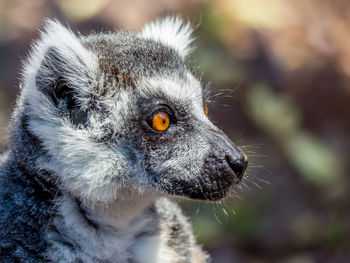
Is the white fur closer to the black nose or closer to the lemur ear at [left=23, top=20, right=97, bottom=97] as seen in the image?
the black nose

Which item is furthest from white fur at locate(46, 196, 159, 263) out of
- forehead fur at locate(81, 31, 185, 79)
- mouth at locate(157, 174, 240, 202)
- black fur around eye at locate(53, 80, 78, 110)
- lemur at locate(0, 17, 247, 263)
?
forehead fur at locate(81, 31, 185, 79)

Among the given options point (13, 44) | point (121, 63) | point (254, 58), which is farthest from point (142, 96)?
point (13, 44)

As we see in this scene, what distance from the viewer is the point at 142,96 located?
3955 millimetres

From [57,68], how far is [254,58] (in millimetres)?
5944

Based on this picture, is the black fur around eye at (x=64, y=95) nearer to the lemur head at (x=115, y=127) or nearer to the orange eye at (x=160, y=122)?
the lemur head at (x=115, y=127)

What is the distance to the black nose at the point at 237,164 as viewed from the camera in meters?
3.81

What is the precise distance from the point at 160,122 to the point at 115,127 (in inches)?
13.1

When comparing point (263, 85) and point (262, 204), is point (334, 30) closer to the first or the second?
point (263, 85)

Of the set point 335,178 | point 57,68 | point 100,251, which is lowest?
point 100,251

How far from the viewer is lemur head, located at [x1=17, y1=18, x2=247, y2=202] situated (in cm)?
376

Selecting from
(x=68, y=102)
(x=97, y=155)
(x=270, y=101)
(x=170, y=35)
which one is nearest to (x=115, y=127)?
(x=97, y=155)

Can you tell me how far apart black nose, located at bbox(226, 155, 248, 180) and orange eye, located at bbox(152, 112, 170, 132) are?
510 millimetres

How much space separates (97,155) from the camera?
3799 mm

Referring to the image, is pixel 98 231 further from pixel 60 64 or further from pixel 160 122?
pixel 60 64
